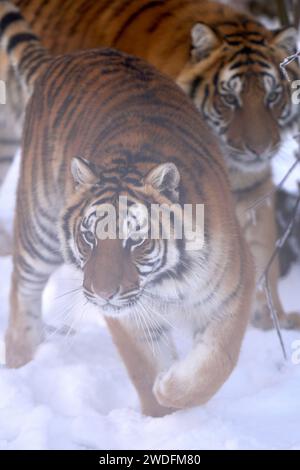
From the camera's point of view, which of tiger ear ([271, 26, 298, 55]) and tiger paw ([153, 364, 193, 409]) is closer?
tiger paw ([153, 364, 193, 409])

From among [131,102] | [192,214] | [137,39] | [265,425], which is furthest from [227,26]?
[265,425]

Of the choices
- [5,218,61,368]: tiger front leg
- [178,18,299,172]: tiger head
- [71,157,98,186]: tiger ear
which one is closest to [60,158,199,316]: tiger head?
[71,157,98,186]: tiger ear

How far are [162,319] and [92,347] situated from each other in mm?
595

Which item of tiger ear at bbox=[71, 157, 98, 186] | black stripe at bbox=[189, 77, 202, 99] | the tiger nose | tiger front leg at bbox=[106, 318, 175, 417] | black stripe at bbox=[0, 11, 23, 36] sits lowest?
tiger front leg at bbox=[106, 318, 175, 417]

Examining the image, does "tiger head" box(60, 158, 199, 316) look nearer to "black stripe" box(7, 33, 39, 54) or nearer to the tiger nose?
the tiger nose

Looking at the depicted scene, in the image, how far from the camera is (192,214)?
2.58 meters

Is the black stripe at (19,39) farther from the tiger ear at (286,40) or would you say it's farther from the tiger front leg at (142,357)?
the tiger front leg at (142,357)

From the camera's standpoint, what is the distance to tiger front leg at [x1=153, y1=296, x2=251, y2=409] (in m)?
2.59

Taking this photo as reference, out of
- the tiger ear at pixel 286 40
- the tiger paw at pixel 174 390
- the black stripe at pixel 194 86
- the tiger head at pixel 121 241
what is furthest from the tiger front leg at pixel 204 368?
the tiger ear at pixel 286 40

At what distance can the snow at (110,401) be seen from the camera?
258cm

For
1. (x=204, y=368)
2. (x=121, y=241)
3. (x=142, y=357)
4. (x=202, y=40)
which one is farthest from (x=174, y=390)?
(x=202, y=40)
